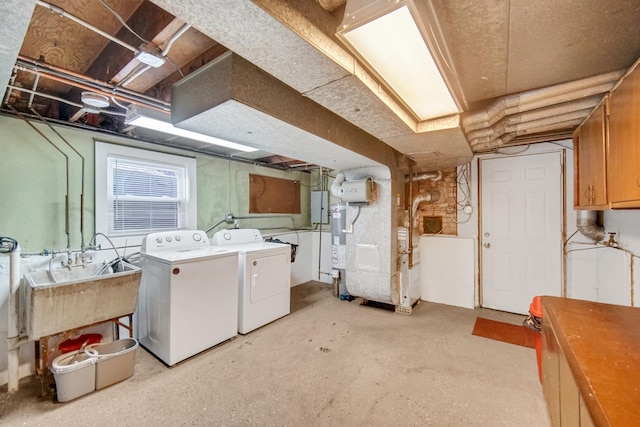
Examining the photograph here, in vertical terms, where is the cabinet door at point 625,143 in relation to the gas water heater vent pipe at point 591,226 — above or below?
above

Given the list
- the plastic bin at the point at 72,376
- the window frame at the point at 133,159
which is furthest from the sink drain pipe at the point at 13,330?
the window frame at the point at 133,159

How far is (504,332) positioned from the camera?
2.99 meters

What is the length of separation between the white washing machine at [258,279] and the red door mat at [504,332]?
2.35 meters

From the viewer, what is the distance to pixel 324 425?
170 cm

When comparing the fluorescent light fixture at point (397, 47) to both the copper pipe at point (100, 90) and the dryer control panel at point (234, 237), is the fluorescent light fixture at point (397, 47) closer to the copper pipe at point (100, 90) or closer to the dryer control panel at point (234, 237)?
the copper pipe at point (100, 90)

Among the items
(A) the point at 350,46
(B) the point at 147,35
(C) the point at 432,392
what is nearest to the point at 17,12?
(B) the point at 147,35

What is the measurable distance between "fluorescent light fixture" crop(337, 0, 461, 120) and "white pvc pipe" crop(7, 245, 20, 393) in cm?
282

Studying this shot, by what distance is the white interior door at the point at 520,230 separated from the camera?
131 inches

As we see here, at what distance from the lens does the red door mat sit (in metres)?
2.78

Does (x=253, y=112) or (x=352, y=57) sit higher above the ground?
(x=352, y=57)

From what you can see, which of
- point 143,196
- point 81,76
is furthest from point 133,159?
point 81,76

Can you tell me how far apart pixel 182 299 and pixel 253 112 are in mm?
1847

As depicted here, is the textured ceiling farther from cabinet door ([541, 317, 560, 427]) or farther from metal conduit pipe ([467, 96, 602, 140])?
cabinet door ([541, 317, 560, 427])

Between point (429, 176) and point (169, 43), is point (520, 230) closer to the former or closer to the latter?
point (429, 176)
